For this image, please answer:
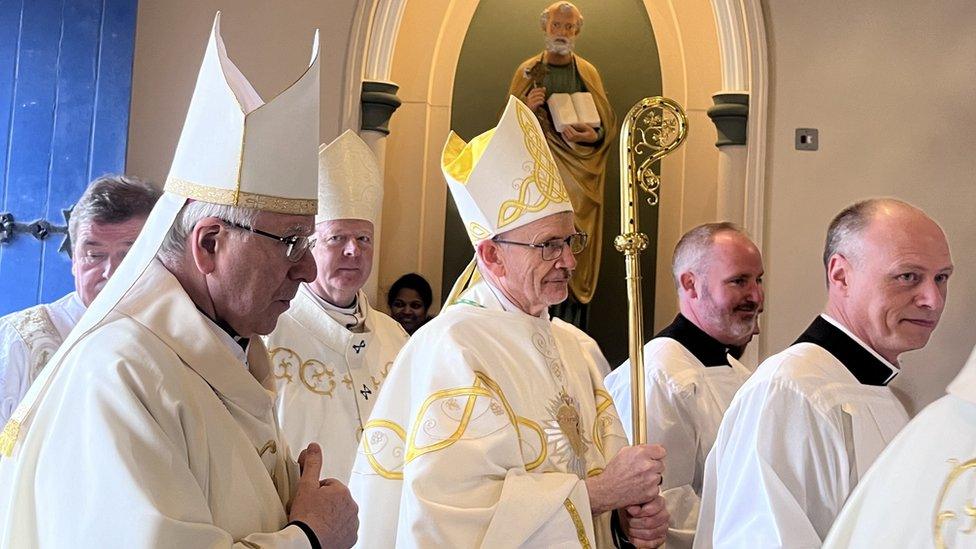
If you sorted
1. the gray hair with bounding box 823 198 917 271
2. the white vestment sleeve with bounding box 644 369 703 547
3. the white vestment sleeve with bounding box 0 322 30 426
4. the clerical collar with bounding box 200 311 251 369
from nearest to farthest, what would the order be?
the clerical collar with bounding box 200 311 251 369, the gray hair with bounding box 823 198 917 271, the white vestment sleeve with bounding box 0 322 30 426, the white vestment sleeve with bounding box 644 369 703 547

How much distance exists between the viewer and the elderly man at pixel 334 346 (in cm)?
435

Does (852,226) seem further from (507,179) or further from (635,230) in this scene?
(507,179)

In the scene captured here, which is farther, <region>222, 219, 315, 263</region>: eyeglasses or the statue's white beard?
the statue's white beard

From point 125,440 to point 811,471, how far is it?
172 cm

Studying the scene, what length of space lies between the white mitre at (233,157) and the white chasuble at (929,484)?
3.75 feet

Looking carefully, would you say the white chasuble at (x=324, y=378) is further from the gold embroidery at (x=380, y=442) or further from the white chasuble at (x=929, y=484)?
the white chasuble at (x=929, y=484)

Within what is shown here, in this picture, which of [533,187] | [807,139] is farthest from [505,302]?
[807,139]

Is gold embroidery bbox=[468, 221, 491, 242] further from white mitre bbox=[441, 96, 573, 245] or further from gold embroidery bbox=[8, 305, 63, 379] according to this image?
gold embroidery bbox=[8, 305, 63, 379]

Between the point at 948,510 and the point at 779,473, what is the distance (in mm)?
1160

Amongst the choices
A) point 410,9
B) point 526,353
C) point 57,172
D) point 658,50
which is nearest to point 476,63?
point 410,9

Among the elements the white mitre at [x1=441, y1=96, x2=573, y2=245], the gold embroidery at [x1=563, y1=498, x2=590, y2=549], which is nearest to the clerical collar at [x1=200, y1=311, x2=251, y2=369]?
the gold embroidery at [x1=563, y1=498, x2=590, y2=549]

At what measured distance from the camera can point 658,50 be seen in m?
7.75

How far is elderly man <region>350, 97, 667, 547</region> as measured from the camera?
296cm

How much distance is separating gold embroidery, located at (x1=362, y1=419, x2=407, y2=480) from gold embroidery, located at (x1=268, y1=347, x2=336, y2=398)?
1.22 m
